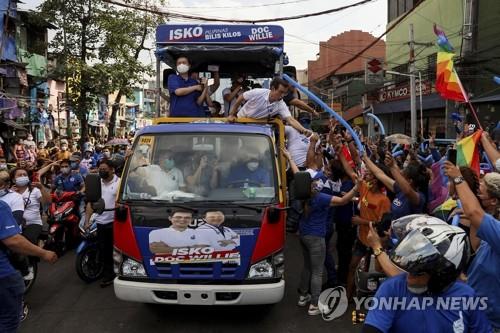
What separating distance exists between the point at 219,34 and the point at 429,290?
20.8 ft

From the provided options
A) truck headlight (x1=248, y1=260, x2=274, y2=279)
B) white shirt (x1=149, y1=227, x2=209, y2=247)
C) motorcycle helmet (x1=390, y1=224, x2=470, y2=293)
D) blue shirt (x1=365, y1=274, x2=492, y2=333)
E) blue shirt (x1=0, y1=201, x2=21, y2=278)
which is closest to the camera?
motorcycle helmet (x1=390, y1=224, x2=470, y2=293)

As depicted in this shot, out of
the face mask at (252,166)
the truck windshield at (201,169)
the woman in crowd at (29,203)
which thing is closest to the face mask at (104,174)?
the woman in crowd at (29,203)

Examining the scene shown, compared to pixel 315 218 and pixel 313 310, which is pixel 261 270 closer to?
pixel 315 218

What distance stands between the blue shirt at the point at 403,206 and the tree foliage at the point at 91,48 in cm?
1499

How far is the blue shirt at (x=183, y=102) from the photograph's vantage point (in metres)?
7.59

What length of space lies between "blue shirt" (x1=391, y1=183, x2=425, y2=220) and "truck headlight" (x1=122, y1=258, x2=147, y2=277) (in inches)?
101

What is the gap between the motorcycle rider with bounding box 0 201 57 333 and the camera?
12.0ft

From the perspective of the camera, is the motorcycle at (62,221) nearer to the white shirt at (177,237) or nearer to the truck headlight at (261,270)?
the white shirt at (177,237)

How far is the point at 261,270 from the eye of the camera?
4.78 meters

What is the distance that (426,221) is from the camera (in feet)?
7.16

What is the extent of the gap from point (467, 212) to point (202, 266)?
108 inches

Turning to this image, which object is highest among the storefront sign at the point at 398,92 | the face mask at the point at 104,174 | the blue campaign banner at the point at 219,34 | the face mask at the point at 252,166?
the storefront sign at the point at 398,92

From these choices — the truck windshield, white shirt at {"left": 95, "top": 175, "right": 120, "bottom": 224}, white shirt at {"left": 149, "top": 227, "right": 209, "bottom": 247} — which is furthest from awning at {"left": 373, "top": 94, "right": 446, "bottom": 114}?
white shirt at {"left": 149, "top": 227, "right": 209, "bottom": 247}

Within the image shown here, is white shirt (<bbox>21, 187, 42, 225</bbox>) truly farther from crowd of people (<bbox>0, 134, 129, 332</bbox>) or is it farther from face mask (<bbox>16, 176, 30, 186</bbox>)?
face mask (<bbox>16, 176, 30, 186</bbox>)
